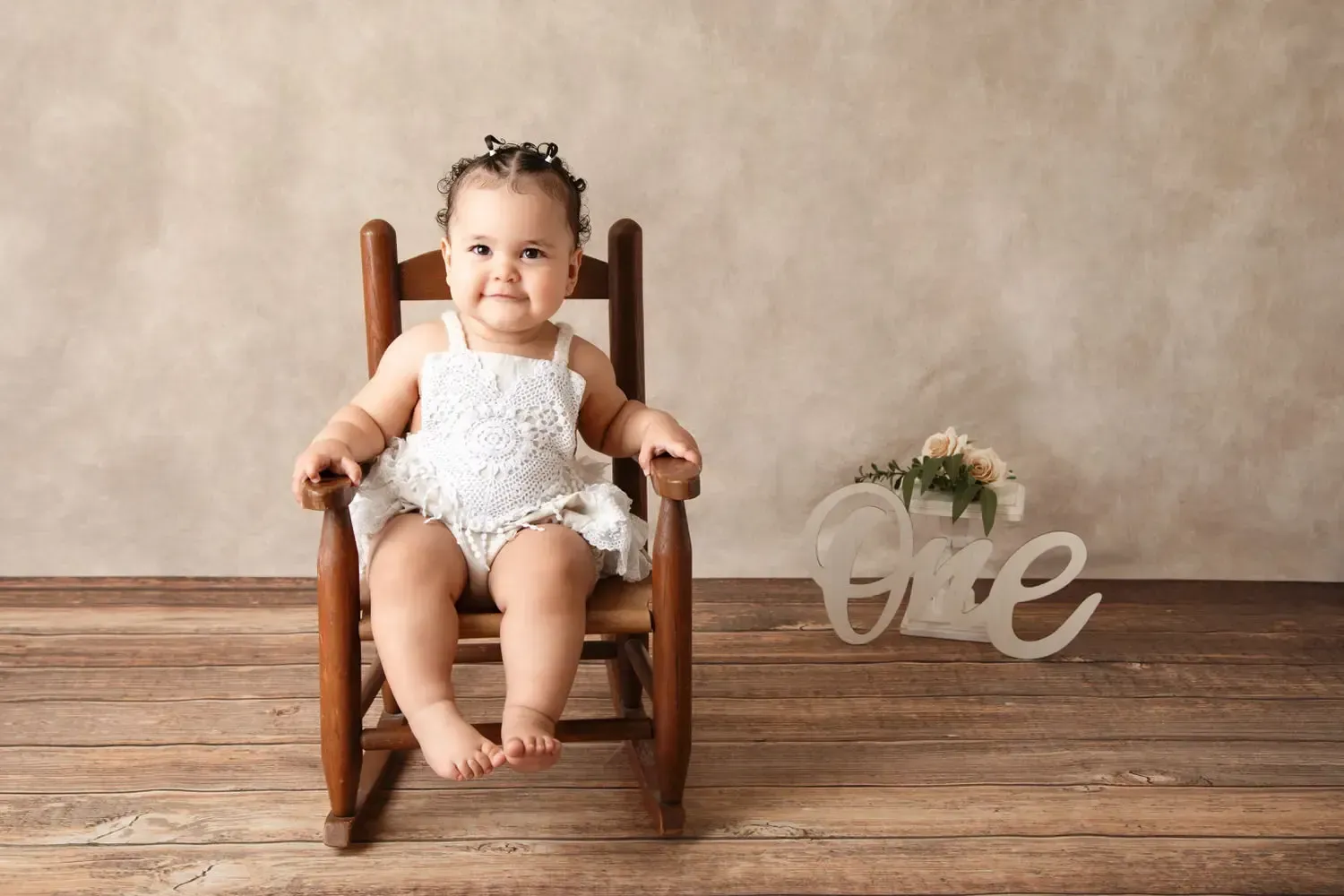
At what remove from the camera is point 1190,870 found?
1639mm

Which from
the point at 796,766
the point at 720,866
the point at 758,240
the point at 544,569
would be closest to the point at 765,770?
the point at 796,766

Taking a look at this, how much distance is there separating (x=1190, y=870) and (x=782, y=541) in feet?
4.26

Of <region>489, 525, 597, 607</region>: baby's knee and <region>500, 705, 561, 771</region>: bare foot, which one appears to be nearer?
<region>500, 705, 561, 771</region>: bare foot

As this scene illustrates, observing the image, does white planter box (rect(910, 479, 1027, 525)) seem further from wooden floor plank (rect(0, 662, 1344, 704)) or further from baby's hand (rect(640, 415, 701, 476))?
baby's hand (rect(640, 415, 701, 476))

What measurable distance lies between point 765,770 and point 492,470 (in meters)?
0.66

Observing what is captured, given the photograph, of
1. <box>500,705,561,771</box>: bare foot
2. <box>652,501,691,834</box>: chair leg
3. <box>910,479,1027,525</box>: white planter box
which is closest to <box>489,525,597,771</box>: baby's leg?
<box>500,705,561,771</box>: bare foot

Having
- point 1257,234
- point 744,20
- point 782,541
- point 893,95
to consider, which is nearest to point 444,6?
point 744,20

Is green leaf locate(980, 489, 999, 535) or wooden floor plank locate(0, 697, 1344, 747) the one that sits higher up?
green leaf locate(980, 489, 999, 535)

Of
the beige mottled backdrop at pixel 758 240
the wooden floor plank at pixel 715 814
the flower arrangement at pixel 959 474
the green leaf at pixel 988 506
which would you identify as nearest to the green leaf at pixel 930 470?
the flower arrangement at pixel 959 474

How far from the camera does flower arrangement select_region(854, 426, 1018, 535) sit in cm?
238

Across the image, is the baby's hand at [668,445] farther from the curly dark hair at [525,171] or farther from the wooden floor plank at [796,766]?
the wooden floor plank at [796,766]

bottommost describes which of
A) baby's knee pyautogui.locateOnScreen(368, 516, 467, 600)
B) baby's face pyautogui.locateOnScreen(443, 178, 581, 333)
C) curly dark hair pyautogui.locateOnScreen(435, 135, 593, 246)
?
baby's knee pyautogui.locateOnScreen(368, 516, 467, 600)

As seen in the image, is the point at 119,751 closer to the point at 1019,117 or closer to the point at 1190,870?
the point at 1190,870

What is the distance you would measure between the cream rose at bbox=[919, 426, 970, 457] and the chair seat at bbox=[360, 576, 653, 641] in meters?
0.93
